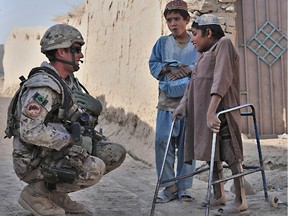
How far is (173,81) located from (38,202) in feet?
5.27

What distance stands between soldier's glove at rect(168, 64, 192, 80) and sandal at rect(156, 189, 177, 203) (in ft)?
3.41

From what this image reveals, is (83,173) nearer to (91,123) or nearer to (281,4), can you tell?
(91,123)

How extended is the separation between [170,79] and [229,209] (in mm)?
1299

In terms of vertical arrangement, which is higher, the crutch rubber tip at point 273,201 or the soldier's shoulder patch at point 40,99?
the soldier's shoulder patch at point 40,99

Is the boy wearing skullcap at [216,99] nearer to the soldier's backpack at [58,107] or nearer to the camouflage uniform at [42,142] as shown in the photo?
the camouflage uniform at [42,142]

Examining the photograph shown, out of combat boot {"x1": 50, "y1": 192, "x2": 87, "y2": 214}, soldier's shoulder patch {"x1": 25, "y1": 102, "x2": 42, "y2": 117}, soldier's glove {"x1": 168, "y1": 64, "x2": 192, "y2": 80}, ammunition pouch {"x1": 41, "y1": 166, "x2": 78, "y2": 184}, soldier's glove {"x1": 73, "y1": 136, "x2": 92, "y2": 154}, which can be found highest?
soldier's glove {"x1": 168, "y1": 64, "x2": 192, "y2": 80}

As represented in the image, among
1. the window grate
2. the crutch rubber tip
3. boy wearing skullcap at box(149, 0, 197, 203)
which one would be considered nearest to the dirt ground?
the crutch rubber tip

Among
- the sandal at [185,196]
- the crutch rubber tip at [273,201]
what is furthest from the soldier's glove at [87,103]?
the crutch rubber tip at [273,201]

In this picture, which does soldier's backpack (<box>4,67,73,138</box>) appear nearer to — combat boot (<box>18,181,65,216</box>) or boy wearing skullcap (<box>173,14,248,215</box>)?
combat boot (<box>18,181,65,216</box>)

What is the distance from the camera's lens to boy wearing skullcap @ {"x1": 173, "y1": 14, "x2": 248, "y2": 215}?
3635 mm

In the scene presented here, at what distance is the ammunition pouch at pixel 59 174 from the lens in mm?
3430

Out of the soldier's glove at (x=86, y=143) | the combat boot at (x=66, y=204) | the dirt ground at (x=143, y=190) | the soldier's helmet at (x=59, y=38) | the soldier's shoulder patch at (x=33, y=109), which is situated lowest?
the dirt ground at (x=143, y=190)

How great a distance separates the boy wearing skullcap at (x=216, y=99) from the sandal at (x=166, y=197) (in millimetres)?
679

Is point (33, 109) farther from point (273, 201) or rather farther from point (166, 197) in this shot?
point (273, 201)
